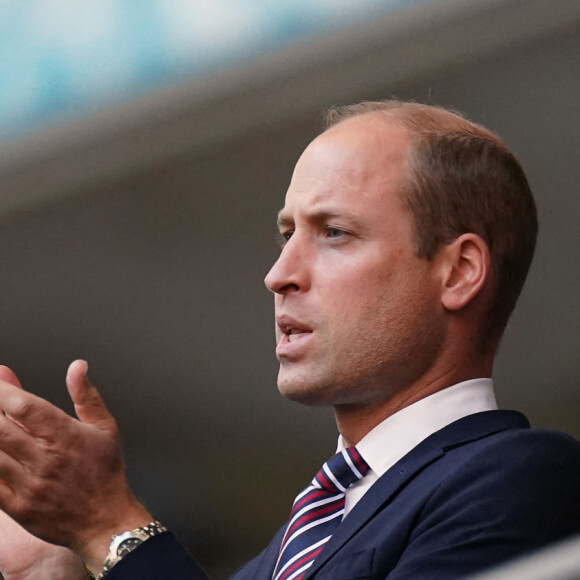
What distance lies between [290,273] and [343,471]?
0.64 feet

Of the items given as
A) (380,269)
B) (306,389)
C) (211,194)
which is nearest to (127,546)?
(306,389)

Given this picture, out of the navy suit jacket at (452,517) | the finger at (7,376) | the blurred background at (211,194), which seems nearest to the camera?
the navy suit jacket at (452,517)

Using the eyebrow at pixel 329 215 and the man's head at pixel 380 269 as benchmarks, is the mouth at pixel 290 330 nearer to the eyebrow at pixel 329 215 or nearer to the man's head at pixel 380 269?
the man's head at pixel 380 269

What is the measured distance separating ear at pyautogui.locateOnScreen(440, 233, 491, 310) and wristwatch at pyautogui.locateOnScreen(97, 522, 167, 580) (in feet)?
1.19

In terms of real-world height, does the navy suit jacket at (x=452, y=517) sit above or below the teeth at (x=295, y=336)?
below

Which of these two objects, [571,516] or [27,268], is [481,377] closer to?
[571,516]

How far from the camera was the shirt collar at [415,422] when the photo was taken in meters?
1.13

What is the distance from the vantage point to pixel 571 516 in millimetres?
1001

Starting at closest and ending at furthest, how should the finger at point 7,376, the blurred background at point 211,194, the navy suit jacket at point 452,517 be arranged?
1. the navy suit jacket at point 452,517
2. the finger at point 7,376
3. the blurred background at point 211,194

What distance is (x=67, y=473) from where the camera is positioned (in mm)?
1017

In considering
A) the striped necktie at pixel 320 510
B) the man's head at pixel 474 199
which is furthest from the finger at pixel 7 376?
the man's head at pixel 474 199

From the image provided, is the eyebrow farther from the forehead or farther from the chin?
the chin

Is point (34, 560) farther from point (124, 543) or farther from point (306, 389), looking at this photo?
point (306, 389)

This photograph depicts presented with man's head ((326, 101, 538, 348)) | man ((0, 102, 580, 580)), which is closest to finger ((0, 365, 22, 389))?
man ((0, 102, 580, 580))
